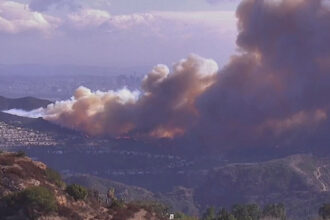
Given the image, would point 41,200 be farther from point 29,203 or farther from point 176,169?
point 176,169

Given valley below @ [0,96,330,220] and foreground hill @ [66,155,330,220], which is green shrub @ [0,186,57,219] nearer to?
valley below @ [0,96,330,220]

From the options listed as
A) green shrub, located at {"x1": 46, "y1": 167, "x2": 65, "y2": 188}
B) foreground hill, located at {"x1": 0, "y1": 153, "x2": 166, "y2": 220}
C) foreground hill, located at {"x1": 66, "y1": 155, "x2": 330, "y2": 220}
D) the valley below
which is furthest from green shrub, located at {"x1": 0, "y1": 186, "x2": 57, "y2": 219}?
foreground hill, located at {"x1": 66, "y1": 155, "x2": 330, "y2": 220}

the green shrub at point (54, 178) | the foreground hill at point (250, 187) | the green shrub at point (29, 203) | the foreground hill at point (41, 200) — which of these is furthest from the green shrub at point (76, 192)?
the foreground hill at point (250, 187)

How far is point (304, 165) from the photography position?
95.1m

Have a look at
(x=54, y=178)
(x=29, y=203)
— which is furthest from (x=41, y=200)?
(x=54, y=178)

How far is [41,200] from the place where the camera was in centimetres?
2386

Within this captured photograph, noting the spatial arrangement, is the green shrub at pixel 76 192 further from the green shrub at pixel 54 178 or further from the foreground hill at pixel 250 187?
the foreground hill at pixel 250 187

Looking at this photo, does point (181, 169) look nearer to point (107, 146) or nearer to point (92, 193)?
point (107, 146)

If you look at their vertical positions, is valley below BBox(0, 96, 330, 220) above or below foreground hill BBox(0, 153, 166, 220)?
above

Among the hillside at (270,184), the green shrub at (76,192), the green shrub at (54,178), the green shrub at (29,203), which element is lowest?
the green shrub at (29,203)

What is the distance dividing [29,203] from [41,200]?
0.43 metres

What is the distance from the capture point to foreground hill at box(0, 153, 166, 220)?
23.8 m

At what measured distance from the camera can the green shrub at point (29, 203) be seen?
23.7 meters

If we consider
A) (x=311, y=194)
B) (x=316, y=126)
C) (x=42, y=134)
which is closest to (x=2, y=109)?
(x=42, y=134)
